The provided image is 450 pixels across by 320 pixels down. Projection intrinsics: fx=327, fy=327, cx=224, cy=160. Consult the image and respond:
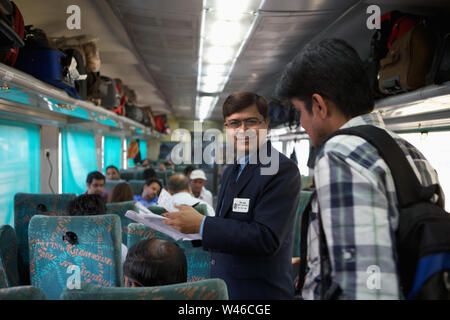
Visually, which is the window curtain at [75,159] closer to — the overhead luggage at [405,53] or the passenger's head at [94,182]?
the passenger's head at [94,182]

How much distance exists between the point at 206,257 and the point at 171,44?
3.12 metres

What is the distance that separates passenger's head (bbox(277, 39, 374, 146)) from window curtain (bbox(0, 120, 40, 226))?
172 inches

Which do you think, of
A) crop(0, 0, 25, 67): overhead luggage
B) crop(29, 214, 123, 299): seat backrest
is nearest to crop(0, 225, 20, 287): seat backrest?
crop(29, 214, 123, 299): seat backrest

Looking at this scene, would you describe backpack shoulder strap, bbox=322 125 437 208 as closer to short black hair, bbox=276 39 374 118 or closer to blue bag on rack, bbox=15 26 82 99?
short black hair, bbox=276 39 374 118

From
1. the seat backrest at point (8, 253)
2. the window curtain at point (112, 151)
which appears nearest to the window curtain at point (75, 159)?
the window curtain at point (112, 151)

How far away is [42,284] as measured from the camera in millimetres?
2168

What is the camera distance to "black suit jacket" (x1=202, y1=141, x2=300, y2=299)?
136cm

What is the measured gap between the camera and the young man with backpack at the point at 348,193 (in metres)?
0.78

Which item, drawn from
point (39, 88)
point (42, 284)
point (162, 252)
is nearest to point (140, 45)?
point (39, 88)

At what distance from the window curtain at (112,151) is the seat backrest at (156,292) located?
9167mm

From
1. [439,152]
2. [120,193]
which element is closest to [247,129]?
[439,152]

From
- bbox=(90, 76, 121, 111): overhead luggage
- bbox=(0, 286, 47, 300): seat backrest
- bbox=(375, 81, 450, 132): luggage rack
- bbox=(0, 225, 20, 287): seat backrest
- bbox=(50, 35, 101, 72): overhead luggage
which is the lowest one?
bbox=(0, 225, 20, 287): seat backrest

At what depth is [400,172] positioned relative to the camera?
0.81 metres

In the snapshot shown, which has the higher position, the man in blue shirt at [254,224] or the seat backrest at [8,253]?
the man in blue shirt at [254,224]
